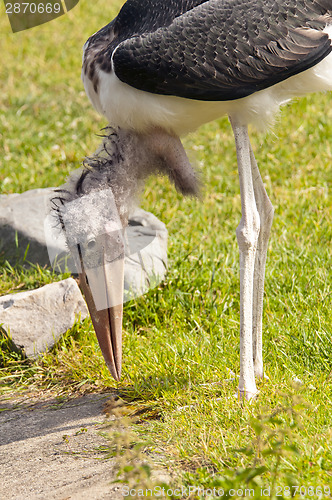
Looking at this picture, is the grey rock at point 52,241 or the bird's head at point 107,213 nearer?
the bird's head at point 107,213

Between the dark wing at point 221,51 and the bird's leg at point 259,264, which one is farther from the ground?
the dark wing at point 221,51

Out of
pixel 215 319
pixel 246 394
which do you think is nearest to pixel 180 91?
pixel 246 394

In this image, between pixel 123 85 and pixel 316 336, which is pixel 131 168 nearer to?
pixel 123 85

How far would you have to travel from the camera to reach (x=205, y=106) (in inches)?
133

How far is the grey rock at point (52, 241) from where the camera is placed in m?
4.53

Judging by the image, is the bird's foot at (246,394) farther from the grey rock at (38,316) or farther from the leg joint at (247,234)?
the grey rock at (38,316)

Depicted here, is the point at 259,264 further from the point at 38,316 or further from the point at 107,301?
the point at 38,316

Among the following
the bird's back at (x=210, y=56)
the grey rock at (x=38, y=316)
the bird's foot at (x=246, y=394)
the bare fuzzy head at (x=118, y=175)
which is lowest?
the bird's foot at (x=246, y=394)

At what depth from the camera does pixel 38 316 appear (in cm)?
415

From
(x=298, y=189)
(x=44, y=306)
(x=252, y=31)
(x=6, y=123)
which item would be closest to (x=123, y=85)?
(x=252, y=31)

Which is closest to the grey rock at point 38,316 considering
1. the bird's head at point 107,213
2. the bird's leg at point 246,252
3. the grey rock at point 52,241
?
the grey rock at point 52,241

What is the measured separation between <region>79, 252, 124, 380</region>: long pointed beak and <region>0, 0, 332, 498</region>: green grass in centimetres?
31

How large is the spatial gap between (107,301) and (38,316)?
87cm

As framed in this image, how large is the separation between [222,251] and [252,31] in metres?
2.03
